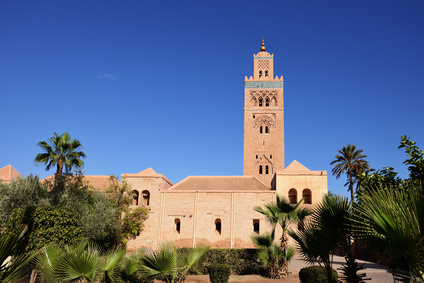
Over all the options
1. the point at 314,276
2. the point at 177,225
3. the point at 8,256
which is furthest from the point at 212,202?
the point at 8,256

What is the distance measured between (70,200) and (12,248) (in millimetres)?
17093

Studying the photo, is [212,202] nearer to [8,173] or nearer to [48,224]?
[48,224]

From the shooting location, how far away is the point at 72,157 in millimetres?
21984

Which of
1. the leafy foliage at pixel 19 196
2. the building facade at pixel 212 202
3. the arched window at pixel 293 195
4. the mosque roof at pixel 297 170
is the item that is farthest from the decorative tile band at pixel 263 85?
the leafy foliage at pixel 19 196

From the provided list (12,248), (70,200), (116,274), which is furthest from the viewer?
(70,200)

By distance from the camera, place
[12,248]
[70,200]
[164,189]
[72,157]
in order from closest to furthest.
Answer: [12,248], [70,200], [72,157], [164,189]

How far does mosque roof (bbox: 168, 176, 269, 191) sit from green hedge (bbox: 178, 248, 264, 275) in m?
8.47

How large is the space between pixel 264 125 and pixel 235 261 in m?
21.9

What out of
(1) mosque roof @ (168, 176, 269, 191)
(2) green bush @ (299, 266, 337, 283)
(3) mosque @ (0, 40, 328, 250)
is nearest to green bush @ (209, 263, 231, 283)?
(2) green bush @ (299, 266, 337, 283)

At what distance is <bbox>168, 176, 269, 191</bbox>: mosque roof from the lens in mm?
26828

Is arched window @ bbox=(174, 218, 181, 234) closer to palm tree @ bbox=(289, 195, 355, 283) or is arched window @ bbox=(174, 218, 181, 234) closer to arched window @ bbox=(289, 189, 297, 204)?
arched window @ bbox=(289, 189, 297, 204)

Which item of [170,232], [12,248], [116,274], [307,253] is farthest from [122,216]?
[12,248]

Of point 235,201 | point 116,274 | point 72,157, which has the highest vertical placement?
point 72,157

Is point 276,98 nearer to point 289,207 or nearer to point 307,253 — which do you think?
point 289,207
